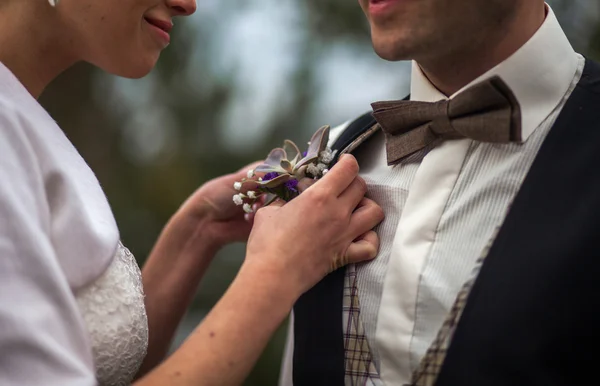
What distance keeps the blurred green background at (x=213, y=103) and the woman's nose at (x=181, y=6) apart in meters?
2.30

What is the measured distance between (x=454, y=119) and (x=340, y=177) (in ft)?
0.81

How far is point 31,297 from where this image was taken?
3.69ft

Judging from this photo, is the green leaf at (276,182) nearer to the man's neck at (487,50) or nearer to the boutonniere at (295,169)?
the boutonniere at (295,169)

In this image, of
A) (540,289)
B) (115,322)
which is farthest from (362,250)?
(115,322)

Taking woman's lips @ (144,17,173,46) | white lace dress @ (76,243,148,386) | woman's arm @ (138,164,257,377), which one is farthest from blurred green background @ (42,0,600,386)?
white lace dress @ (76,243,148,386)

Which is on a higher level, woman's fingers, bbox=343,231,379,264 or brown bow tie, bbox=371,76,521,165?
brown bow tie, bbox=371,76,521,165

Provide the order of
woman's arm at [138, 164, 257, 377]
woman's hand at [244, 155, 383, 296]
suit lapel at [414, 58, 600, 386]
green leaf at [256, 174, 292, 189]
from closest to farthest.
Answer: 1. suit lapel at [414, 58, 600, 386]
2. woman's hand at [244, 155, 383, 296]
3. green leaf at [256, 174, 292, 189]
4. woman's arm at [138, 164, 257, 377]

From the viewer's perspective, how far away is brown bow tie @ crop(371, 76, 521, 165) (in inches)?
45.6

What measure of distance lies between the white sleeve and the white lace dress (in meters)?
0.07

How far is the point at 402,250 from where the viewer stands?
1.27 metres

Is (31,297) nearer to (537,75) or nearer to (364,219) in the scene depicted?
(364,219)

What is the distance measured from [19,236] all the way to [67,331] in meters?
0.18

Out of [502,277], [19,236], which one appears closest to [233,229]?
[19,236]

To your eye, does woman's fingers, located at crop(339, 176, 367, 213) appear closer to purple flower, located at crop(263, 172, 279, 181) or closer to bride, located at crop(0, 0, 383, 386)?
bride, located at crop(0, 0, 383, 386)
